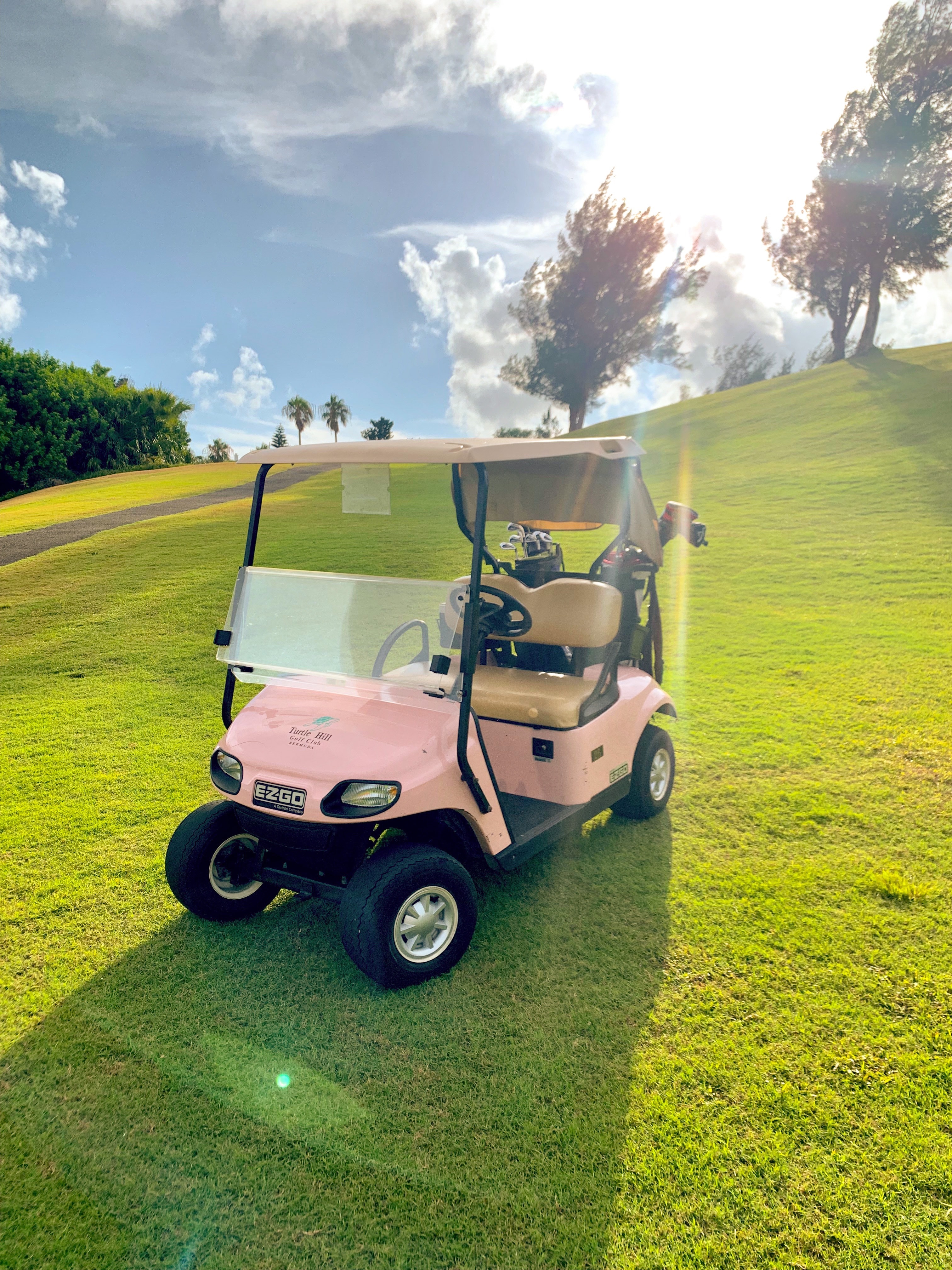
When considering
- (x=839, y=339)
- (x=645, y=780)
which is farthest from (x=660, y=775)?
(x=839, y=339)

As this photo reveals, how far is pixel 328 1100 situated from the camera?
93.5 inches

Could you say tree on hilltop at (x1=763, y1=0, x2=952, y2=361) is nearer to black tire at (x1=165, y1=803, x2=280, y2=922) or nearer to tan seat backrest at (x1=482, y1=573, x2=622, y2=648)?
tan seat backrest at (x1=482, y1=573, x2=622, y2=648)

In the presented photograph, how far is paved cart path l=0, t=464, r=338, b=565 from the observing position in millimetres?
12938

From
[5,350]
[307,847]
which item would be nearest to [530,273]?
[5,350]

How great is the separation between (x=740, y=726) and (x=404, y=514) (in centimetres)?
1225

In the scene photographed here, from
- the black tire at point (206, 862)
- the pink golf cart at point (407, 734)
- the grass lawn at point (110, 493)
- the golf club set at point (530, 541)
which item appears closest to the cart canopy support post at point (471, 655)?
the pink golf cart at point (407, 734)

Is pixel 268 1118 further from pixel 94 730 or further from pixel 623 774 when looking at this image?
pixel 94 730

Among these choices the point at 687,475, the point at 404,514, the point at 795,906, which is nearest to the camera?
the point at 795,906

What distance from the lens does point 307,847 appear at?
8.91 ft

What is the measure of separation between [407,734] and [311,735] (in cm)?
38

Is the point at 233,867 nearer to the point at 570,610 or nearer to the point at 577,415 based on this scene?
the point at 570,610

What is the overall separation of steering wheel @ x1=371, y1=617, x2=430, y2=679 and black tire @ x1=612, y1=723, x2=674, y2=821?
1.53 metres

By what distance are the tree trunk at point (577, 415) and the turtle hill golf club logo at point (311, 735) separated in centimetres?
4530

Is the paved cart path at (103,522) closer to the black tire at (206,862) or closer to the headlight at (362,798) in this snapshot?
the black tire at (206,862)
